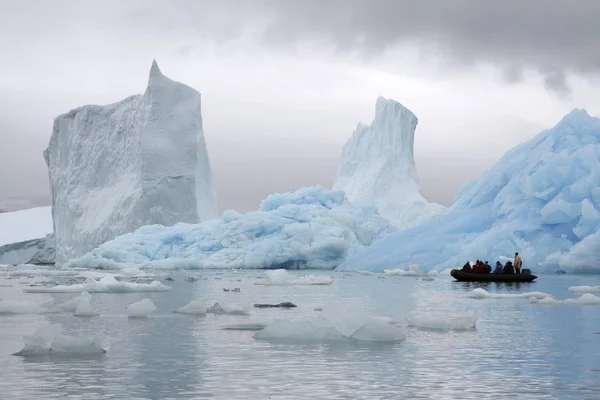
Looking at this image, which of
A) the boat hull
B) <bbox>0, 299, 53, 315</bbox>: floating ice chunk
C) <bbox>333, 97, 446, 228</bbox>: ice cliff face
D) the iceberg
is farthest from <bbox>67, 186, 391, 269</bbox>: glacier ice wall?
<bbox>0, 299, 53, 315</bbox>: floating ice chunk

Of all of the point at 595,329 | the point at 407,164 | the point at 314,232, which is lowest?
the point at 595,329

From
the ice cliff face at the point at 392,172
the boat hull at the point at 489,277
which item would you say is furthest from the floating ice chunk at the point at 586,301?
the ice cliff face at the point at 392,172

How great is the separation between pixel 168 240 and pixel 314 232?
679 cm

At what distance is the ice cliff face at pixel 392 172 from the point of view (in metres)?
55.7

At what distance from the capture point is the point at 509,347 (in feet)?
32.7

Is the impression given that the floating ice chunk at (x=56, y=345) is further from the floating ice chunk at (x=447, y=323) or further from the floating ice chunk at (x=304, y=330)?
the floating ice chunk at (x=447, y=323)

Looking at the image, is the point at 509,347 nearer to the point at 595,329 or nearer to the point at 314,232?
the point at 595,329

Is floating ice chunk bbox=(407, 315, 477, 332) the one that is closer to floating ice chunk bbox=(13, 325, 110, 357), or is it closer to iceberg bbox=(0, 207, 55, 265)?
floating ice chunk bbox=(13, 325, 110, 357)

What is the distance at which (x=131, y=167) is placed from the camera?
47.9 m

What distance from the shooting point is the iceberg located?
200ft

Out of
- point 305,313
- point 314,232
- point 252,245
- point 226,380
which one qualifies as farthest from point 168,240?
point 226,380

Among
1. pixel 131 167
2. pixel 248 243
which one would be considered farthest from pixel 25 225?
pixel 248 243

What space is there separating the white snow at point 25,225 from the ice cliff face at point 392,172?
2302 cm

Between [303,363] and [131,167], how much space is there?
40496mm
